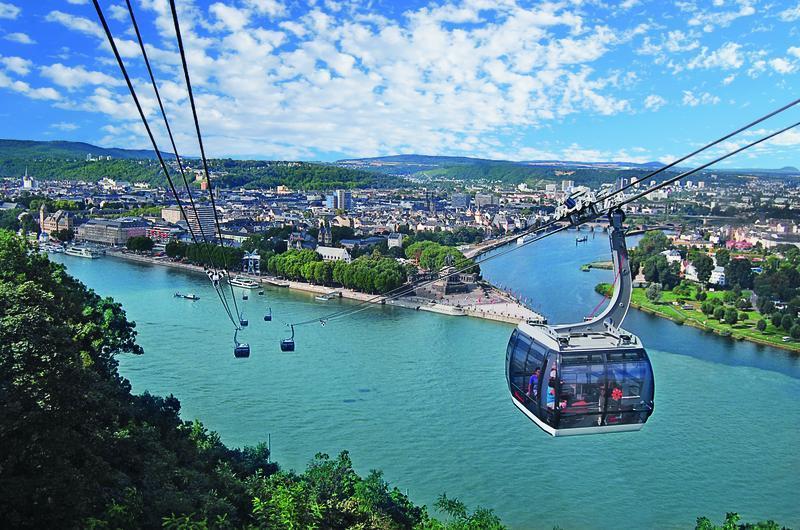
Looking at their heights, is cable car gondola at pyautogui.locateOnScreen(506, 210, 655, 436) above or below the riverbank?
above

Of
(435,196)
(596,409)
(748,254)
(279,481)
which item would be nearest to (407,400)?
(279,481)

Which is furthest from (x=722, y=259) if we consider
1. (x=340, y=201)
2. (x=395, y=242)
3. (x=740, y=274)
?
(x=340, y=201)

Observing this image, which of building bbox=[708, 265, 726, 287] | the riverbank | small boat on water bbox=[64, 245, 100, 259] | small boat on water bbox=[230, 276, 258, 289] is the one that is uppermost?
building bbox=[708, 265, 726, 287]

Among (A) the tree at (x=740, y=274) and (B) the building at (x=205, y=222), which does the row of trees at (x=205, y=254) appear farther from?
(A) the tree at (x=740, y=274)

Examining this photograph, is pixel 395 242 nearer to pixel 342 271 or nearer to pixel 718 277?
pixel 342 271

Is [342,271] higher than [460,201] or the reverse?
the reverse

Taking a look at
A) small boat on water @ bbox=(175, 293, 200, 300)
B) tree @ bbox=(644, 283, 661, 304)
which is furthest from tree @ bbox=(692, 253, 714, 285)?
small boat on water @ bbox=(175, 293, 200, 300)

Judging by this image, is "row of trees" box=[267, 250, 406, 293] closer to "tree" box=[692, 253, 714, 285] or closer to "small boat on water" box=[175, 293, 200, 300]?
"small boat on water" box=[175, 293, 200, 300]
